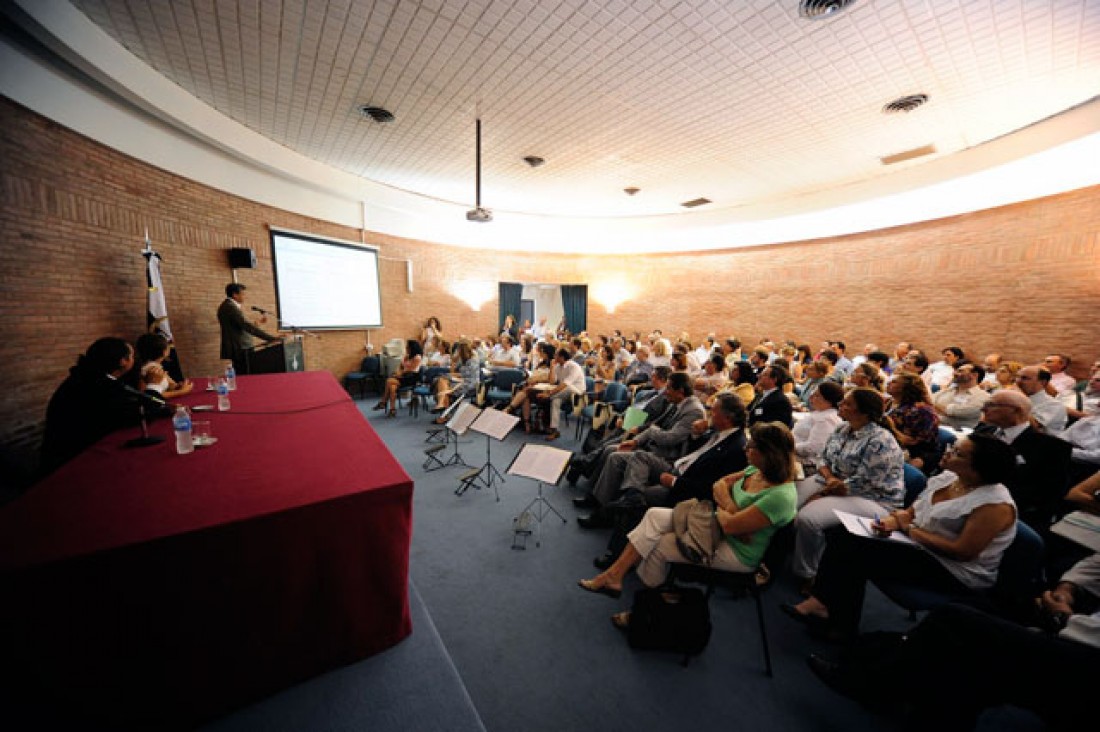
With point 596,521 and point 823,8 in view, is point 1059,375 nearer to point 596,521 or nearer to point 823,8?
point 823,8

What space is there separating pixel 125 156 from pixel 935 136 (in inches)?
418

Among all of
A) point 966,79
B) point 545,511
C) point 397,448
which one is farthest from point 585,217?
point 545,511

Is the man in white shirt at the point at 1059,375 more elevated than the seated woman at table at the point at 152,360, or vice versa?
the seated woman at table at the point at 152,360

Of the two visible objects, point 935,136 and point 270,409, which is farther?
point 935,136

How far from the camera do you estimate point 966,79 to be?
13.1 feet

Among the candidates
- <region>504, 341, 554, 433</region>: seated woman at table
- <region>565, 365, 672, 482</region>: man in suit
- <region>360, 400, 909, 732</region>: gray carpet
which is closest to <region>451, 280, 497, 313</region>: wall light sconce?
<region>504, 341, 554, 433</region>: seated woman at table

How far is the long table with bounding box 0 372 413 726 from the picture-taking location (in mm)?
1176

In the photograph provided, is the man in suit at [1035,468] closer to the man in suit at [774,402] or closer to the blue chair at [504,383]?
the man in suit at [774,402]

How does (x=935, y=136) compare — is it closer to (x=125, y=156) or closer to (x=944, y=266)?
(x=944, y=266)

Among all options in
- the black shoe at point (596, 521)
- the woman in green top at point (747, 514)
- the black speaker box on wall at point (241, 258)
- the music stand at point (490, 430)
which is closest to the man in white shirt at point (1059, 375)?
the woman in green top at point (747, 514)

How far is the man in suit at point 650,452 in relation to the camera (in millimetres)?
3242

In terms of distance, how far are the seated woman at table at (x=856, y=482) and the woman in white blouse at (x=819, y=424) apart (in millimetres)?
455

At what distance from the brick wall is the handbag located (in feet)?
17.2

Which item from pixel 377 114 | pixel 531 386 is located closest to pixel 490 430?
pixel 531 386
